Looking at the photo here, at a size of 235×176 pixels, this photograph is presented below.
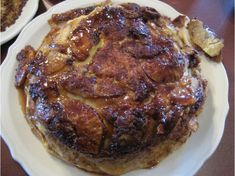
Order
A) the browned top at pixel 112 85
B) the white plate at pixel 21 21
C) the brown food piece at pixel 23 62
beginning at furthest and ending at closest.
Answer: the white plate at pixel 21 21
the brown food piece at pixel 23 62
the browned top at pixel 112 85

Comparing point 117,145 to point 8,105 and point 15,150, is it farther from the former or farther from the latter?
point 8,105

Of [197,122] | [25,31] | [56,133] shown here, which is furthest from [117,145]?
[25,31]

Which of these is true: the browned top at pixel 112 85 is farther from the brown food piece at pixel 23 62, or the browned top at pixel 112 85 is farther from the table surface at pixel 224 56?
the table surface at pixel 224 56

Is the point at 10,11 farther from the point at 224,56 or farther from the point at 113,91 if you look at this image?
the point at 224,56

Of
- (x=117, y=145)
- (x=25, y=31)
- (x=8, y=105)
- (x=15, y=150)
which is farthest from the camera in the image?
(x=25, y=31)

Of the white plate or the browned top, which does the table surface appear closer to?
the white plate

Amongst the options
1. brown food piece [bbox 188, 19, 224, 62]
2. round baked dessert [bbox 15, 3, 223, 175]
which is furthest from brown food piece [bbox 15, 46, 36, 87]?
brown food piece [bbox 188, 19, 224, 62]


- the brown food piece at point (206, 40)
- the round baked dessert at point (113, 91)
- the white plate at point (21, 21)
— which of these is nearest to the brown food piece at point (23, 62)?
the round baked dessert at point (113, 91)
